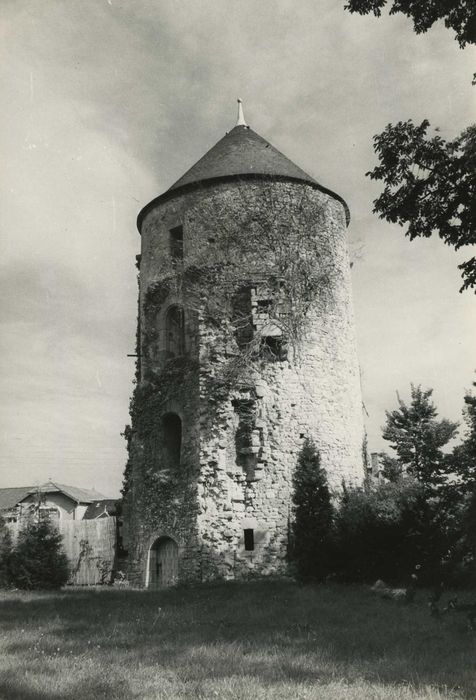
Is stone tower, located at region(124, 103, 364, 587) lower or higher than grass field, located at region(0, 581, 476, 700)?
higher

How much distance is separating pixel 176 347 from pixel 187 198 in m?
4.65

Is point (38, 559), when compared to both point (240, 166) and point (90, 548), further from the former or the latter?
point (240, 166)

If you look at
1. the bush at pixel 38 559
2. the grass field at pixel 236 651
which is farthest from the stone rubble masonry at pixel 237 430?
the grass field at pixel 236 651

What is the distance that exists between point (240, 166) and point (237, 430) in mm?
8204

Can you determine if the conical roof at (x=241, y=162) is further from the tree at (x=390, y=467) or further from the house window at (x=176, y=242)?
the tree at (x=390, y=467)

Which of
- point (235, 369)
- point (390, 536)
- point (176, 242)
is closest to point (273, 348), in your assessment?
point (235, 369)

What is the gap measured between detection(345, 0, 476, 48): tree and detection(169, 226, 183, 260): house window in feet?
43.7

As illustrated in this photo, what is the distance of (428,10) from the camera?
635 cm

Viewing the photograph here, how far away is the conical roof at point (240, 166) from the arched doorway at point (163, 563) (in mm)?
10603

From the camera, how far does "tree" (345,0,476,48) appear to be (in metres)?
6.09

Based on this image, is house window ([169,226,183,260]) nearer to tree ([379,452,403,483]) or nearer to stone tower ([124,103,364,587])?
stone tower ([124,103,364,587])

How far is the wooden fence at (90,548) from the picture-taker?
71.9 feet

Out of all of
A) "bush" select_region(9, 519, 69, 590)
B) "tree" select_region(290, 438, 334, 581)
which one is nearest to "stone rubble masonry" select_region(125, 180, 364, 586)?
"tree" select_region(290, 438, 334, 581)

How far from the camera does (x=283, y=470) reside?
56.3 feet
